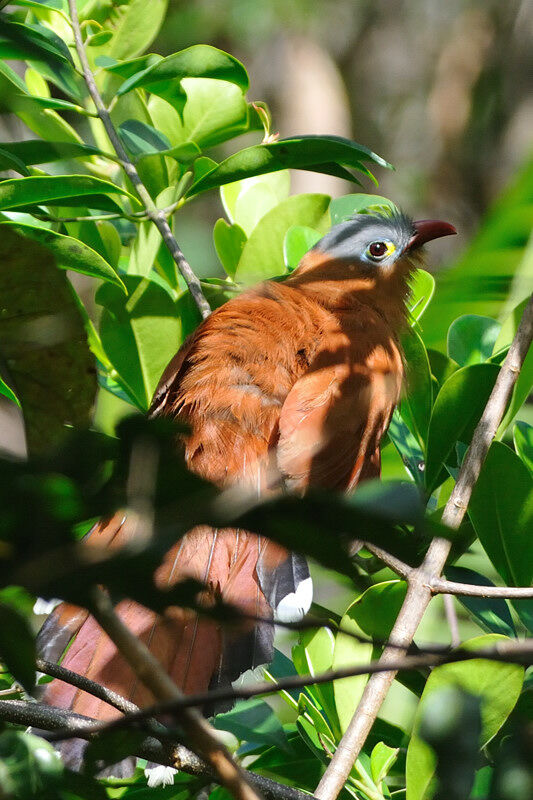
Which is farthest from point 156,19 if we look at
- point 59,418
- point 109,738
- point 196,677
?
point 109,738

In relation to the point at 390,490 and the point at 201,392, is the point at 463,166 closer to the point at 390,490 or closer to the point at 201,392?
the point at 201,392

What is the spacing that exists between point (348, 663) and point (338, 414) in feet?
2.50

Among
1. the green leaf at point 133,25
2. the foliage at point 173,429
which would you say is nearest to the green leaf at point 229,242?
the foliage at point 173,429

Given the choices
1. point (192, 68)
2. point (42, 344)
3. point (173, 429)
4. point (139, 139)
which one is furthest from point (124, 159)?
point (173, 429)

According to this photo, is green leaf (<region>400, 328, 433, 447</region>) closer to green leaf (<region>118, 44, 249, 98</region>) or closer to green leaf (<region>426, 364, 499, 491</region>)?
green leaf (<region>426, 364, 499, 491</region>)

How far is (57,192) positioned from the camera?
1.65m

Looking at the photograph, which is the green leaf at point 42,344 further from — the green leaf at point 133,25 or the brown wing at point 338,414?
the green leaf at point 133,25

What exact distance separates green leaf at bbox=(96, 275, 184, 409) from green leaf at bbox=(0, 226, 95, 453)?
38.1 inches

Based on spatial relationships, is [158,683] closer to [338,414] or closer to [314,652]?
[314,652]

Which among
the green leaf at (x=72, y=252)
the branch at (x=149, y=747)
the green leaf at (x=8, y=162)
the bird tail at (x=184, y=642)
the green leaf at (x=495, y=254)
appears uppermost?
the green leaf at (x=495, y=254)

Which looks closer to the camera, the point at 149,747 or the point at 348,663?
the point at 149,747

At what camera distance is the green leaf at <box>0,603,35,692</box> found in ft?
1.98

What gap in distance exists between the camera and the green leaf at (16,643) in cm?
60

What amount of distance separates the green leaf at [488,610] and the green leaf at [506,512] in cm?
8
